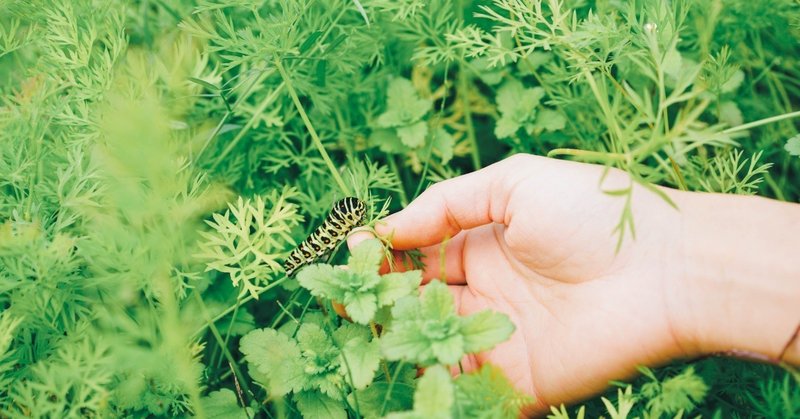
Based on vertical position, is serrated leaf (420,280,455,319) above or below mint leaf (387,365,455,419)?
above

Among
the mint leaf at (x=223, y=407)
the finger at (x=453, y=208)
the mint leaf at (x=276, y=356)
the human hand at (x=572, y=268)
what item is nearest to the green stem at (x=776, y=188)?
the human hand at (x=572, y=268)

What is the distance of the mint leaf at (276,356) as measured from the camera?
6.13ft

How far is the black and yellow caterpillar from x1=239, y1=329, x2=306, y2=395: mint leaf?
271mm

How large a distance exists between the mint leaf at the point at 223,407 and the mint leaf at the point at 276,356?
0.13 metres

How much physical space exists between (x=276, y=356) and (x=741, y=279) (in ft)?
4.42

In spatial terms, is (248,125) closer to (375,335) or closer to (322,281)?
(322,281)

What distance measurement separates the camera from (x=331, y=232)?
2086mm

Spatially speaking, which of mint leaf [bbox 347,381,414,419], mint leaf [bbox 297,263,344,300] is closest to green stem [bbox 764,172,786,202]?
mint leaf [bbox 347,381,414,419]

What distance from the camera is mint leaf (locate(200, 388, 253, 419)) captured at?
1991mm

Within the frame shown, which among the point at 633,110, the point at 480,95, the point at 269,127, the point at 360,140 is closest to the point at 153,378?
the point at 269,127

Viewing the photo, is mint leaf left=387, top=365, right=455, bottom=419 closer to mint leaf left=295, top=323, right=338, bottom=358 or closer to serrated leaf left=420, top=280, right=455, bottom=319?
serrated leaf left=420, top=280, right=455, bottom=319

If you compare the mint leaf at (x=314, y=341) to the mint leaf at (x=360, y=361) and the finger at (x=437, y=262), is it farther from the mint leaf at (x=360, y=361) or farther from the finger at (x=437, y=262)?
the finger at (x=437, y=262)

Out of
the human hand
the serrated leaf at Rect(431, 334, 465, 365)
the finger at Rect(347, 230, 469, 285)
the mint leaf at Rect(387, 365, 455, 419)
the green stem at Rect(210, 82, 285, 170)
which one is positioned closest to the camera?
the mint leaf at Rect(387, 365, 455, 419)

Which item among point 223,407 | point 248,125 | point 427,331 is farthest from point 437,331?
point 248,125
